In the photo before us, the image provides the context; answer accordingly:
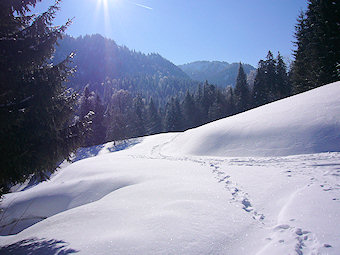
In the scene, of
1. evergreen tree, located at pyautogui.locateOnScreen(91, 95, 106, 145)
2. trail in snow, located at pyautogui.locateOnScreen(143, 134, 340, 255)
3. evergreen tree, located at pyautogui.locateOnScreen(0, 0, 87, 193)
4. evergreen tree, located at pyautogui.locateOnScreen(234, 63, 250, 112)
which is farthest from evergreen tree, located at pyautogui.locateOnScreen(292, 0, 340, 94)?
evergreen tree, located at pyautogui.locateOnScreen(91, 95, 106, 145)

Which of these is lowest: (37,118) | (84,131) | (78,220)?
(78,220)

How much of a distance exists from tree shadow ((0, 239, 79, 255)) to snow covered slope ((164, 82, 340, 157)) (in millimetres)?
8872

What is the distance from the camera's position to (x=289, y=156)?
794 cm

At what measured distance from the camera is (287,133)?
9.53 metres

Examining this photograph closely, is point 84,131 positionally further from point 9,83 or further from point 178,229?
point 178,229

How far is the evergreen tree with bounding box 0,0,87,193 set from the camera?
4605mm

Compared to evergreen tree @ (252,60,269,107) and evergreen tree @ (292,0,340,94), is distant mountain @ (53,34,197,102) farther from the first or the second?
evergreen tree @ (292,0,340,94)

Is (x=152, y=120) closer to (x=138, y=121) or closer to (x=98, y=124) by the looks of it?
(x=138, y=121)

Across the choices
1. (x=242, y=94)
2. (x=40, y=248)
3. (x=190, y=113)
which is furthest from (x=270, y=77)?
(x=40, y=248)

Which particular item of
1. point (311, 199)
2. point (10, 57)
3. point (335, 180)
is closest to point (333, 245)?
point (311, 199)

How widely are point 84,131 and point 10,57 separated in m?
2.77

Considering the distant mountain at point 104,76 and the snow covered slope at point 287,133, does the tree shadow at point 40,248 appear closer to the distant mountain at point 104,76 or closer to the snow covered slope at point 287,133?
the snow covered slope at point 287,133

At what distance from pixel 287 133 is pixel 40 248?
35.4ft

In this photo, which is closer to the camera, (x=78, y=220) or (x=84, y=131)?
(x=78, y=220)
